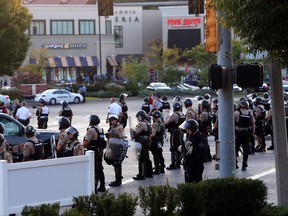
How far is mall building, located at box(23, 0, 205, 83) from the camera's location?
8862 cm

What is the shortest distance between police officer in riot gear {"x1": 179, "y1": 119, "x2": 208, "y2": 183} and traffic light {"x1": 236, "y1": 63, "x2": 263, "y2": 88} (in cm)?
207

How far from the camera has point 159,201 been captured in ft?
33.4

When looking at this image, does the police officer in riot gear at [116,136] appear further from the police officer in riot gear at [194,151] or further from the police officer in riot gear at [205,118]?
the police officer in riot gear at [205,118]

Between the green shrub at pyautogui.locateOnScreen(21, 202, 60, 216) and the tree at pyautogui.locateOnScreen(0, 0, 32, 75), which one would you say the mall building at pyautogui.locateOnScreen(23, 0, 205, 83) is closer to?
the tree at pyautogui.locateOnScreen(0, 0, 32, 75)

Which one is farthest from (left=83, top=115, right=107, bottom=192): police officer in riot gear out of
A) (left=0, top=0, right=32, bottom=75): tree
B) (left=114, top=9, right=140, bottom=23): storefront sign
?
(left=114, top=9, right=140, bottom=23): storefront sign

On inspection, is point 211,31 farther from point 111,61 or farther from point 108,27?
point 111,61

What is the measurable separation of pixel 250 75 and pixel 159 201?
4386 millimetres

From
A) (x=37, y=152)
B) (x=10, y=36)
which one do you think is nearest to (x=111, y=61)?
(x=10, y=36)

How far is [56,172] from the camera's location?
11469mm

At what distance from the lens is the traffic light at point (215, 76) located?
14.5 metres

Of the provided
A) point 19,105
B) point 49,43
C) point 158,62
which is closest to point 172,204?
point 19,105

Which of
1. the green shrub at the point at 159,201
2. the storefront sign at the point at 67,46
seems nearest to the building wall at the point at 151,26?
the storefront sign at the point at 67,46

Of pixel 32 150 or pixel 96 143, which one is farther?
pixel 96 143

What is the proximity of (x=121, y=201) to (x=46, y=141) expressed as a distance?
1097 cm
